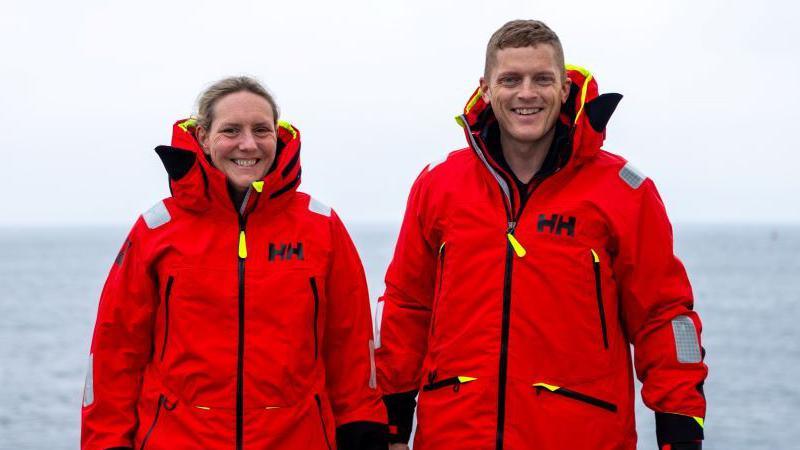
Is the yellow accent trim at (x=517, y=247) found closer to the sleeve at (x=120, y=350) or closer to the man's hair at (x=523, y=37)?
the man's hair at (x=523, y=37)

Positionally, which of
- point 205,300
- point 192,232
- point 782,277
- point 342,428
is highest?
point 192,232

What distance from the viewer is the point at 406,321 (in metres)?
3.95

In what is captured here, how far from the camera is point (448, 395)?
366cm

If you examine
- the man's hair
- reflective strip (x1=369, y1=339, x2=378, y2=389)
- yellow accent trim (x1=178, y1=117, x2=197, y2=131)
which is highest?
the man's hair

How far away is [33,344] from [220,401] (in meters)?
40.4

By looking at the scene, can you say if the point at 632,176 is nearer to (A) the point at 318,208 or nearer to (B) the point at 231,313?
(A) the point at 318,208

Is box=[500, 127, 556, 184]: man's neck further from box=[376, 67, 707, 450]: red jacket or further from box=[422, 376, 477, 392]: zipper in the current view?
box=[422, 376, 477, 392]: zipper

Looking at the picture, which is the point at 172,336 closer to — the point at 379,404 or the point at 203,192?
the point at 203,192

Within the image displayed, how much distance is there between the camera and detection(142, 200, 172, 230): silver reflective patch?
12.4 feet

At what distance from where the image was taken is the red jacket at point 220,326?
3635 mm

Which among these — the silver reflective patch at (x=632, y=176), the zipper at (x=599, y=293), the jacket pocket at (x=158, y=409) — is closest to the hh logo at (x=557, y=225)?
the zipper at (x=599, y=293)

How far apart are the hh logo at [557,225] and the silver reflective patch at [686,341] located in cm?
50

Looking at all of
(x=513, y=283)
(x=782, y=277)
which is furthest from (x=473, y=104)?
(x=782, y=277)

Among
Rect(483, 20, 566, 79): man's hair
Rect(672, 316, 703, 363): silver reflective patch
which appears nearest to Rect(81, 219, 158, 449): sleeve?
Rect(483, 20, 566, 79): man's hair
